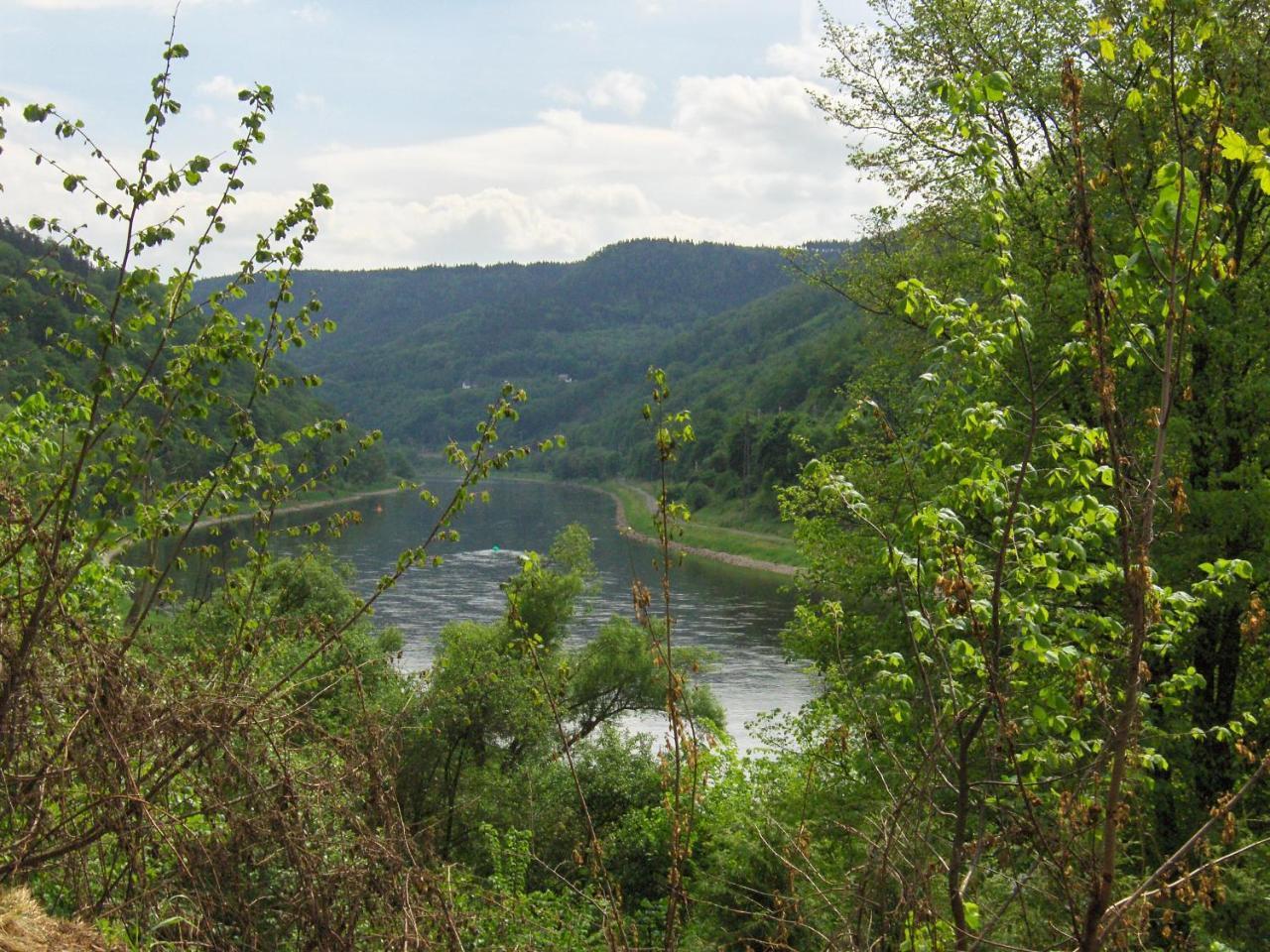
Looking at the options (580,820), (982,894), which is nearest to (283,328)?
(982,894)

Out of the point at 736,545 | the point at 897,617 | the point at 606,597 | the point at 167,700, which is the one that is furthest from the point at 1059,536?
the point at 736,545

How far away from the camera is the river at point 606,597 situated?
30312mm

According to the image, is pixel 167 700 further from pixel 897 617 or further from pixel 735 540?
pixel 735 540

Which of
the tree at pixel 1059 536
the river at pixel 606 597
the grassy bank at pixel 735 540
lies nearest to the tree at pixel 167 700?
the tree at pixel 1059 536

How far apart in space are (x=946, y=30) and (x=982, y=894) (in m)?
10.7

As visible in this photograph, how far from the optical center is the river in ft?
99.5

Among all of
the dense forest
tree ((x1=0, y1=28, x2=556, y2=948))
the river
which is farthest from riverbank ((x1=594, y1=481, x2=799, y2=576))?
tree ((x1=0, y1=28, x2=556, y2=948))

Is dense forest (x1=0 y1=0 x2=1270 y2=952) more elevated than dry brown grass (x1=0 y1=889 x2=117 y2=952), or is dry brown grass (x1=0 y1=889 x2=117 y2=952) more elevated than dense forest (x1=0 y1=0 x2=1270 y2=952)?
dense forest (x1=0 y1=0 x2=1270 y2=952)

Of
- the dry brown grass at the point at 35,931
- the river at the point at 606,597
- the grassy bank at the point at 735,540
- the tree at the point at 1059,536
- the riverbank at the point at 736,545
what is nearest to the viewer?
the tree at the point at 1059,536

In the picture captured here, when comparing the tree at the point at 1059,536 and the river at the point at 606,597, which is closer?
the tree at the point at 1059,536

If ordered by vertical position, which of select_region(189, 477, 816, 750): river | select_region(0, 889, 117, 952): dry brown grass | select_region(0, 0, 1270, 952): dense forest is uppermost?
select_region(0, 0, 1270, 952): dense forest

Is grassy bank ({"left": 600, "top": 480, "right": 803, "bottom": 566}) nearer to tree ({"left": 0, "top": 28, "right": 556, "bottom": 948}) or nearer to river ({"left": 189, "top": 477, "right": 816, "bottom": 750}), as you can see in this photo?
river ({"left": 189, "top": 477, "right": 816, "bottom": 750})

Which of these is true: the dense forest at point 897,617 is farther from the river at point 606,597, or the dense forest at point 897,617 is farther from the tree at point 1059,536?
the river at point 606,597

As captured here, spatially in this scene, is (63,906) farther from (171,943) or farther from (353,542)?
(353,542)
